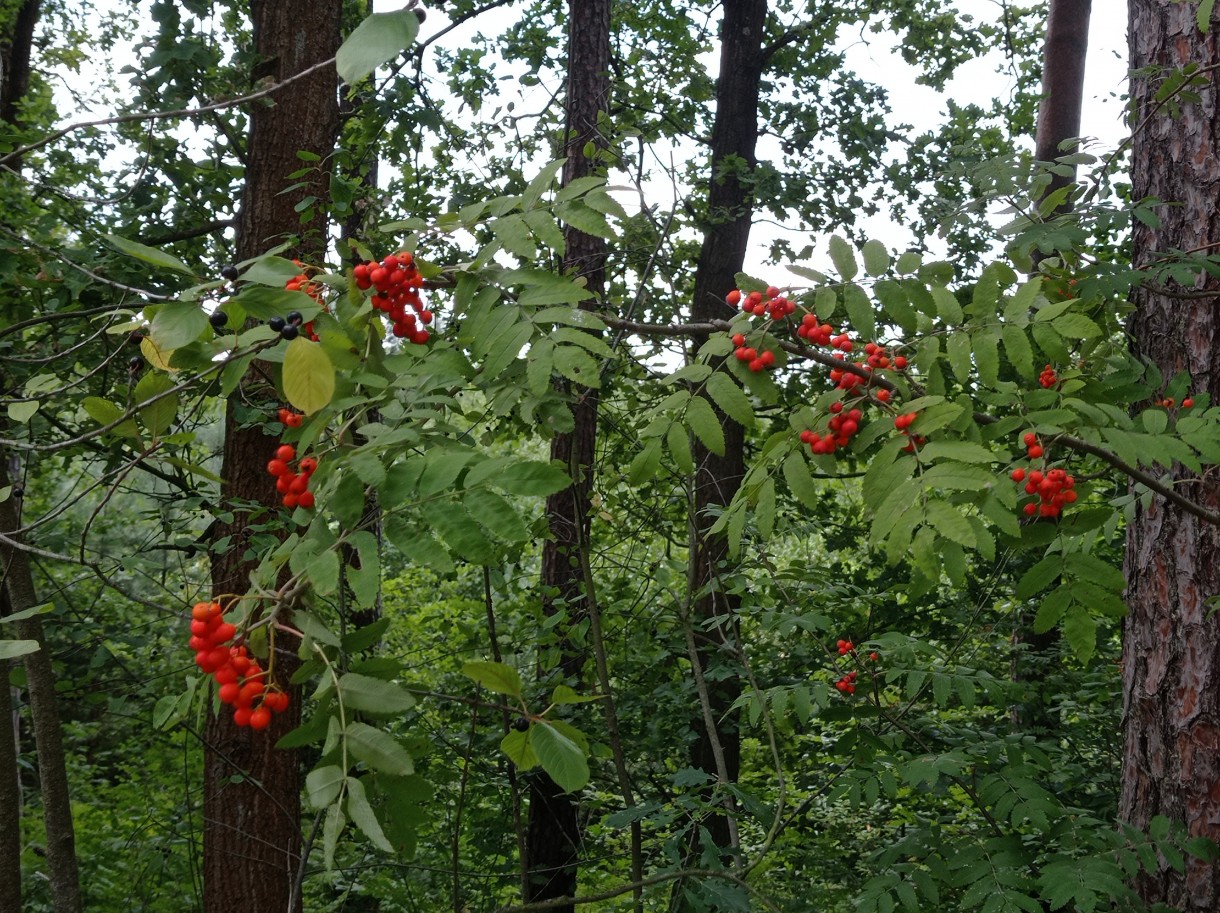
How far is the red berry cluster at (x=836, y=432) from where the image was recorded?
1.99 m

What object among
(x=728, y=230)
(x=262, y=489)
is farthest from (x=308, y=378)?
(x=728, y=230)

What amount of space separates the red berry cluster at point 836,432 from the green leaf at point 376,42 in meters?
1.41

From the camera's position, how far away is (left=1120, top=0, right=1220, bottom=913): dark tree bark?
2.82 m

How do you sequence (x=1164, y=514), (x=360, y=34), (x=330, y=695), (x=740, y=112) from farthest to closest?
1. (x=740, y=112)
2. (x=1164, y=514)
3. (x=330, y=695)
4. (x=360, y=34)

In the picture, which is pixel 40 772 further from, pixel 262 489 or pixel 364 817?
pixel 364 817

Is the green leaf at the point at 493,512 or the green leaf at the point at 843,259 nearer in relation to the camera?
the green leaf at the point at 493,512

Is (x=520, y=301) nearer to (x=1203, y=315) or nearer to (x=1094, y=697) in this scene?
(x=1203, y=315)

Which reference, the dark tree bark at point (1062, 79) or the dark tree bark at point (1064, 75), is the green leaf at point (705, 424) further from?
the dark tree bark at point (1064, 75)

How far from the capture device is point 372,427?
163cm

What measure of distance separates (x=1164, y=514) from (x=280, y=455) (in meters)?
2.63

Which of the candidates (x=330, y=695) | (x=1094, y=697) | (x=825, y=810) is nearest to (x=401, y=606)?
(x=825, y=810)

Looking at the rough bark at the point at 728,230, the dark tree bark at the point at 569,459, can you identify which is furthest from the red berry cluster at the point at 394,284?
the rough bark at the point at 728,230

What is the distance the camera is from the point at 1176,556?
293 cm

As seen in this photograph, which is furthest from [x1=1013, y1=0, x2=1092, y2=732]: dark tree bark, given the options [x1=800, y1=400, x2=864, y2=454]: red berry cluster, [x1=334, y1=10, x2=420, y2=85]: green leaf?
[x1=334, y1=10, x2=420, y2=85]: green leaf
